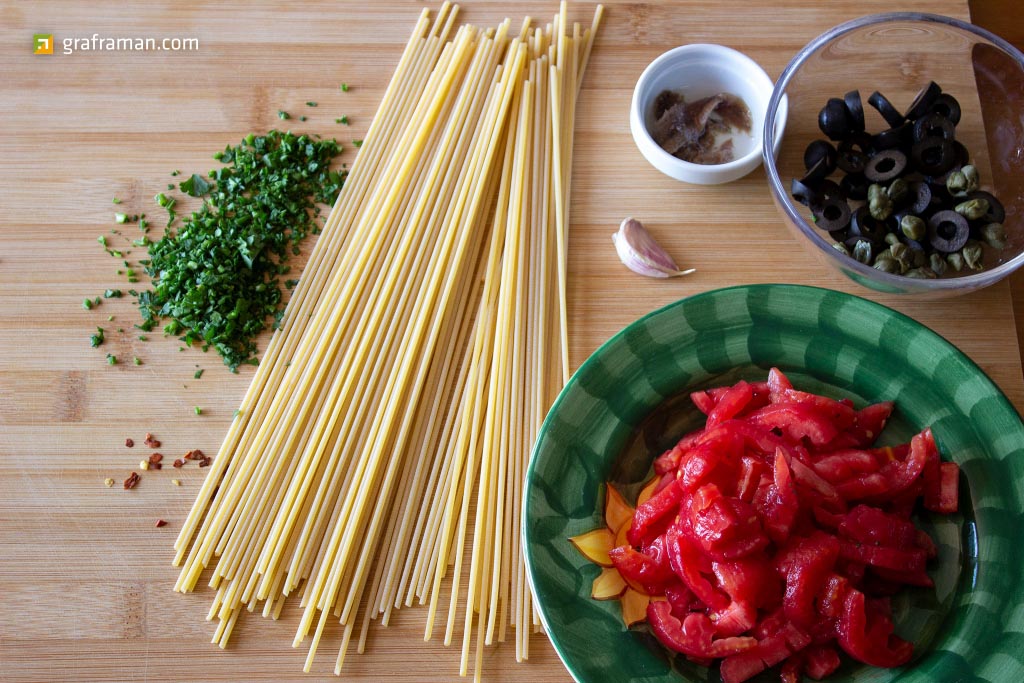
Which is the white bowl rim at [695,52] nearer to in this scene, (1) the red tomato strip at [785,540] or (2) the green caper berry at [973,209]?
(2) the green caper berry at [973,209]

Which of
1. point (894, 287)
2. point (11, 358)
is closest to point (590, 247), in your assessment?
point (894, 287)

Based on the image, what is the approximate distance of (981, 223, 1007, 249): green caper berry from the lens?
163cm

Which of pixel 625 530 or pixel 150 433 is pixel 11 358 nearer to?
pixel 150 433

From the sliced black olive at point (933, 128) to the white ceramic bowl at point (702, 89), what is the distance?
300mm

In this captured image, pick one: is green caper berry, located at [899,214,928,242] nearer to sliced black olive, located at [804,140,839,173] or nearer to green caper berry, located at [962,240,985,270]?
green caper berry, located at [962,240,985,270]

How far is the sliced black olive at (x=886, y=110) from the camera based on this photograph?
172 cm

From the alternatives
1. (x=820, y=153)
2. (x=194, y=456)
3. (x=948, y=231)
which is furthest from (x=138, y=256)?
(x=948, y=231)

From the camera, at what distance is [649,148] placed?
5.70ft

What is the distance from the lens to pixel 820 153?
170cm

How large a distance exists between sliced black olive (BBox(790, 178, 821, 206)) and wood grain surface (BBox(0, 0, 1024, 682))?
0.09m

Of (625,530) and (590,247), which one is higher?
(590,247)

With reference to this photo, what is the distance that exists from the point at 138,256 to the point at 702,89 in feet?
4.52

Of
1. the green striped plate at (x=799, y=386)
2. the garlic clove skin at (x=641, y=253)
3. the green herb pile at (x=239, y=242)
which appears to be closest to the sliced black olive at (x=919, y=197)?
the green striped plate at (x=799, y=386)

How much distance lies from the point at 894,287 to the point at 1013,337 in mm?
365
